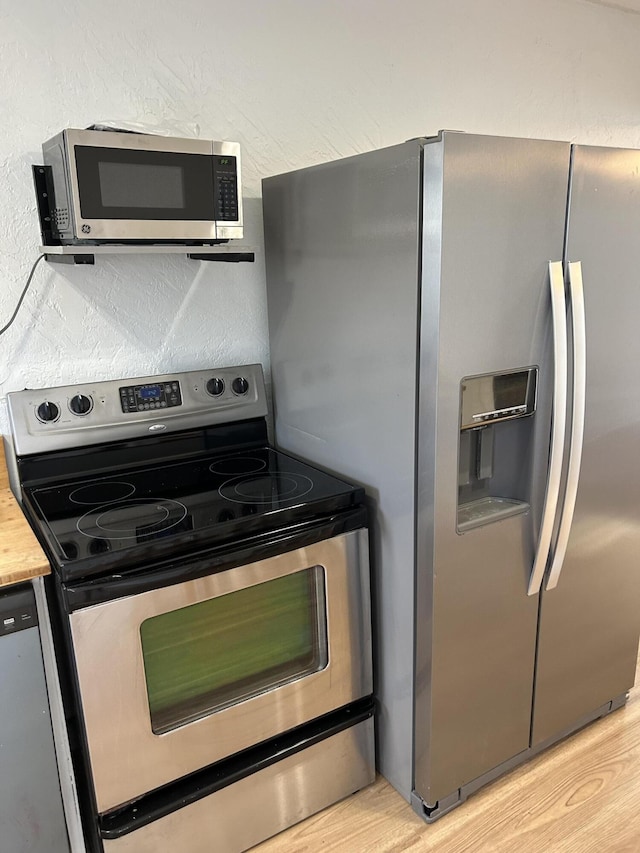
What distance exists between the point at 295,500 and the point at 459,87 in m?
1.69

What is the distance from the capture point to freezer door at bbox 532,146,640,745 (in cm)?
162

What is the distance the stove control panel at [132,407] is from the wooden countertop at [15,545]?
4.7 inches

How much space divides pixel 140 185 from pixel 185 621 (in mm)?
1008

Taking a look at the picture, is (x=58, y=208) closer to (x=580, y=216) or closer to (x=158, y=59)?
(x=158, y=59)

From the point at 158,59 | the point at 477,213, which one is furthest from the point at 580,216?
the point at 158,59

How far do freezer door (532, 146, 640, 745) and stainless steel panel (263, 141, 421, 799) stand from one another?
1.37ft

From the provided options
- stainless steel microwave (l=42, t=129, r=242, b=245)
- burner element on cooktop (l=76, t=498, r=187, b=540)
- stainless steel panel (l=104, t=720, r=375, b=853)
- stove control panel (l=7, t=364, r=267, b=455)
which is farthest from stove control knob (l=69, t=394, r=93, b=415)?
stainless steel panel (l=104, t=720, r=375, b=853)

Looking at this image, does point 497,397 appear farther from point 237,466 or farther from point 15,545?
point 15,545

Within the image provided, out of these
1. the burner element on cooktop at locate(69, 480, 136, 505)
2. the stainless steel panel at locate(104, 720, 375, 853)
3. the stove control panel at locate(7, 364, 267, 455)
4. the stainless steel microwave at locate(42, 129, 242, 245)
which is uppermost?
the stainless steel microwave at locate(42, 129, 242, 245)

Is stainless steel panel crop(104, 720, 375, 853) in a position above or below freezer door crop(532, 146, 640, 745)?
below

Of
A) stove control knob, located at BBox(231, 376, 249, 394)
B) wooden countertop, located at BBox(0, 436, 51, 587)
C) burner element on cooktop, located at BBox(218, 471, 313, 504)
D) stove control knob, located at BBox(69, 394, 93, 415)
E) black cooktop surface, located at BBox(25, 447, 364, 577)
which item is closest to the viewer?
wooden countertop, located at BBox(0, 436, 51, 587)

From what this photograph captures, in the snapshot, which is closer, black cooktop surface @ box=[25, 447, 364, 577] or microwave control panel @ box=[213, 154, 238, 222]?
black cooktop surface @ box=[25, 447, 364, 577]

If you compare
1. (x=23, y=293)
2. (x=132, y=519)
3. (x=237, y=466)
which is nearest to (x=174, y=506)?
(x=132, y=519)

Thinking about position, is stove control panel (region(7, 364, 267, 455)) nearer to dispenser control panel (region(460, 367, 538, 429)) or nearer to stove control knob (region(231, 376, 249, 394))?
stove control knob (region(231, 376, 249, 394))
